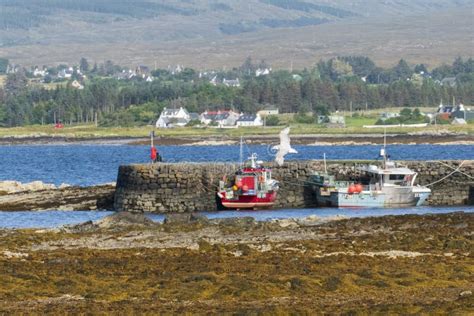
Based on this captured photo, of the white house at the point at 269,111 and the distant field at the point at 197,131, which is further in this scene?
the white house at the point at 269,111

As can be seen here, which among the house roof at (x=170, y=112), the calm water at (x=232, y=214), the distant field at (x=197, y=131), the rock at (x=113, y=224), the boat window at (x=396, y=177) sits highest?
the boat window at (x=396, y=177)

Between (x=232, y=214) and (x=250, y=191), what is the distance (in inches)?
64.9

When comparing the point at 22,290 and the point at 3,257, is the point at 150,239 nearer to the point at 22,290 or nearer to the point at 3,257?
the point at 3,257

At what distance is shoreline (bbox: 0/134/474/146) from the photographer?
10888 cm

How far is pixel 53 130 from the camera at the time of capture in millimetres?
141000

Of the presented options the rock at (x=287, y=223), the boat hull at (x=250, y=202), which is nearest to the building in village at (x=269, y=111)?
the boat hull at (x=250, y=202)

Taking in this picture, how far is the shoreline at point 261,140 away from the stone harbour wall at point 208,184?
6229 centimetres

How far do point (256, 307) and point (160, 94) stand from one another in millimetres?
147436

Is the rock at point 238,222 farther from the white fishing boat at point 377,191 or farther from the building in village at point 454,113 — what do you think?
the building in village at point 454,113

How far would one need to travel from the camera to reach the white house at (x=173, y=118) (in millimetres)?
141200

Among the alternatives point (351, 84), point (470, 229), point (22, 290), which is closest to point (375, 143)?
point (351, 84)

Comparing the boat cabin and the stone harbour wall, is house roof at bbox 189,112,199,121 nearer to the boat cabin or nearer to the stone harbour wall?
the stone harbour wall

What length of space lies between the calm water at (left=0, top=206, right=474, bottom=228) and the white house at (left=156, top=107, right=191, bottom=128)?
9790 cm

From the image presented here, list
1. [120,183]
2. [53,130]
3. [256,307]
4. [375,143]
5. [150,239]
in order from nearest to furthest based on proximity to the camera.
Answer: [256,307] < [150,239] < [120,183] < [375,143] < [53,130]
